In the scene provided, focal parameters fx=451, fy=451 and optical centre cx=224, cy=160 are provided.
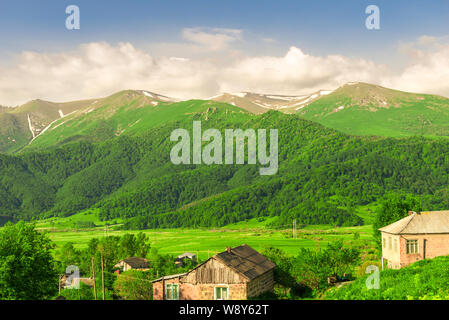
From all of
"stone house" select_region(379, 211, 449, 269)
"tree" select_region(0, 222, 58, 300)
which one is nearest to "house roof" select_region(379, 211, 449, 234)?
"stone house" select_region(379, 211, 449, 269)

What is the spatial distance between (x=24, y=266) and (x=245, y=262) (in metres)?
25.9

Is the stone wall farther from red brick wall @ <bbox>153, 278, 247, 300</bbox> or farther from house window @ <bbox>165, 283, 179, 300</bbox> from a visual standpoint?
house window @ <bbox>165, 283, 179, 300</bbox>

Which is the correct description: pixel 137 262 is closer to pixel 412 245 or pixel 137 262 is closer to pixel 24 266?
pixel 24 266

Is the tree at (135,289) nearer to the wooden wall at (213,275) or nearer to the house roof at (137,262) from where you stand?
the wooden wall at (213,275)

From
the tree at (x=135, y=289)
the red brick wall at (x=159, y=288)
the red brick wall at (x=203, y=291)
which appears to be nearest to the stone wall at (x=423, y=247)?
the red brick wall at (x=203, y=291)

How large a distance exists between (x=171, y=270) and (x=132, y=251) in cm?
4430

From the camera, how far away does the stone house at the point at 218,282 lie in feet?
170

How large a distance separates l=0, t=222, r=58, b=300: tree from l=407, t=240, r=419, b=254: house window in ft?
148

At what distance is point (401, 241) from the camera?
198 ft

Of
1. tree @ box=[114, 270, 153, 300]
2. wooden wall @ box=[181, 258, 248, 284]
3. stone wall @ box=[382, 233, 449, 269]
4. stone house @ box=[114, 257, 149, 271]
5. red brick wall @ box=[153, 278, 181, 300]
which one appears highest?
stone wall @ box=[382, 233, 449, 269]

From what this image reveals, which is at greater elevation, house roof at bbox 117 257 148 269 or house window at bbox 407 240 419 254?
house window at bbox 407 240 419 254

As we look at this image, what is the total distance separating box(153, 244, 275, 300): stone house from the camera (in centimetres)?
5188
